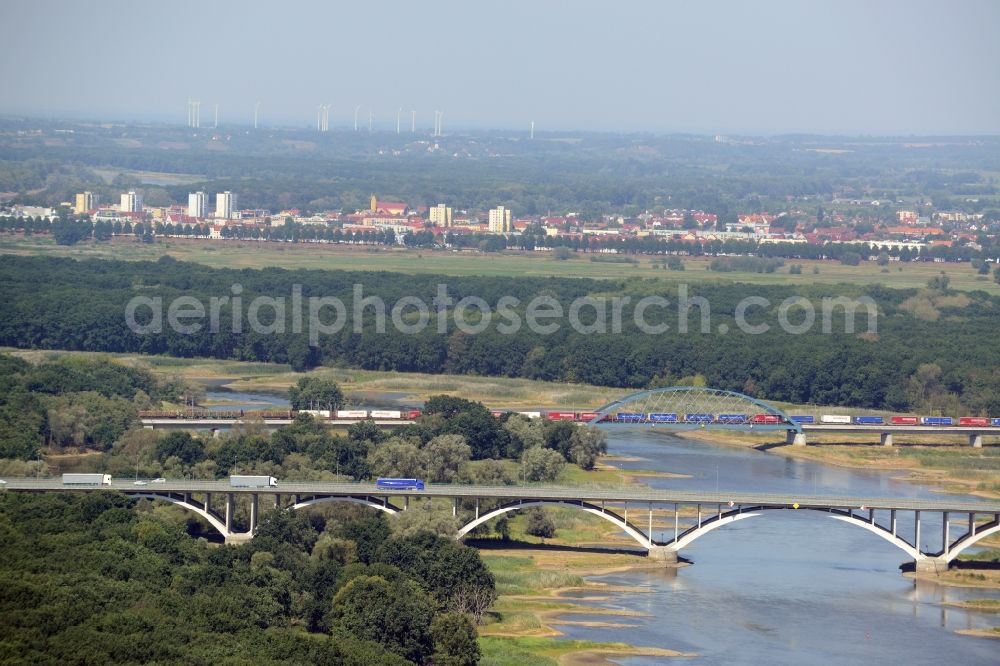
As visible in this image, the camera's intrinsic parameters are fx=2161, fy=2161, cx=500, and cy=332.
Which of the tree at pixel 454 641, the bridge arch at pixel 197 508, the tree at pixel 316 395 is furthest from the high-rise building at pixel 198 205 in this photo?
the tree at pixel 454 641

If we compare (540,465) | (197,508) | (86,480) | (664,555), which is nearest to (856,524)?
(664,555)

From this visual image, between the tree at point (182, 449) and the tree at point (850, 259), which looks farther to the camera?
the tree at point (850, 259)

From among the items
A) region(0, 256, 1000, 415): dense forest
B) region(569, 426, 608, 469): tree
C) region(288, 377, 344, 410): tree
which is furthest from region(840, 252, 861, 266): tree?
region(569, 426, 608, 469): tree

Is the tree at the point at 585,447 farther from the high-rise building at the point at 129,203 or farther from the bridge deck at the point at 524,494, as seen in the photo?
the high-rise building at the point at 129,203

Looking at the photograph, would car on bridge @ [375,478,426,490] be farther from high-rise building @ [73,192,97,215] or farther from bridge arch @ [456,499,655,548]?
high-rise building @ [73,192,97,215]

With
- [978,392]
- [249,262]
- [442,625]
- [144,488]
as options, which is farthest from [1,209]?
[442,625]

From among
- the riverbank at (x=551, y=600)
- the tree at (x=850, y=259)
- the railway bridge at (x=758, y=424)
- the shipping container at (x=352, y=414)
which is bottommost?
the riverbank at (x=551, y=600)

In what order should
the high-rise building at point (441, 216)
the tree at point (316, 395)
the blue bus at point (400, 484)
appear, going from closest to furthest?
the blue bus at point (400, 484), the tree at point (316, 395), the high-rise building at point (441, 216)

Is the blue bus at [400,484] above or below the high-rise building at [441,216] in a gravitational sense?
below
